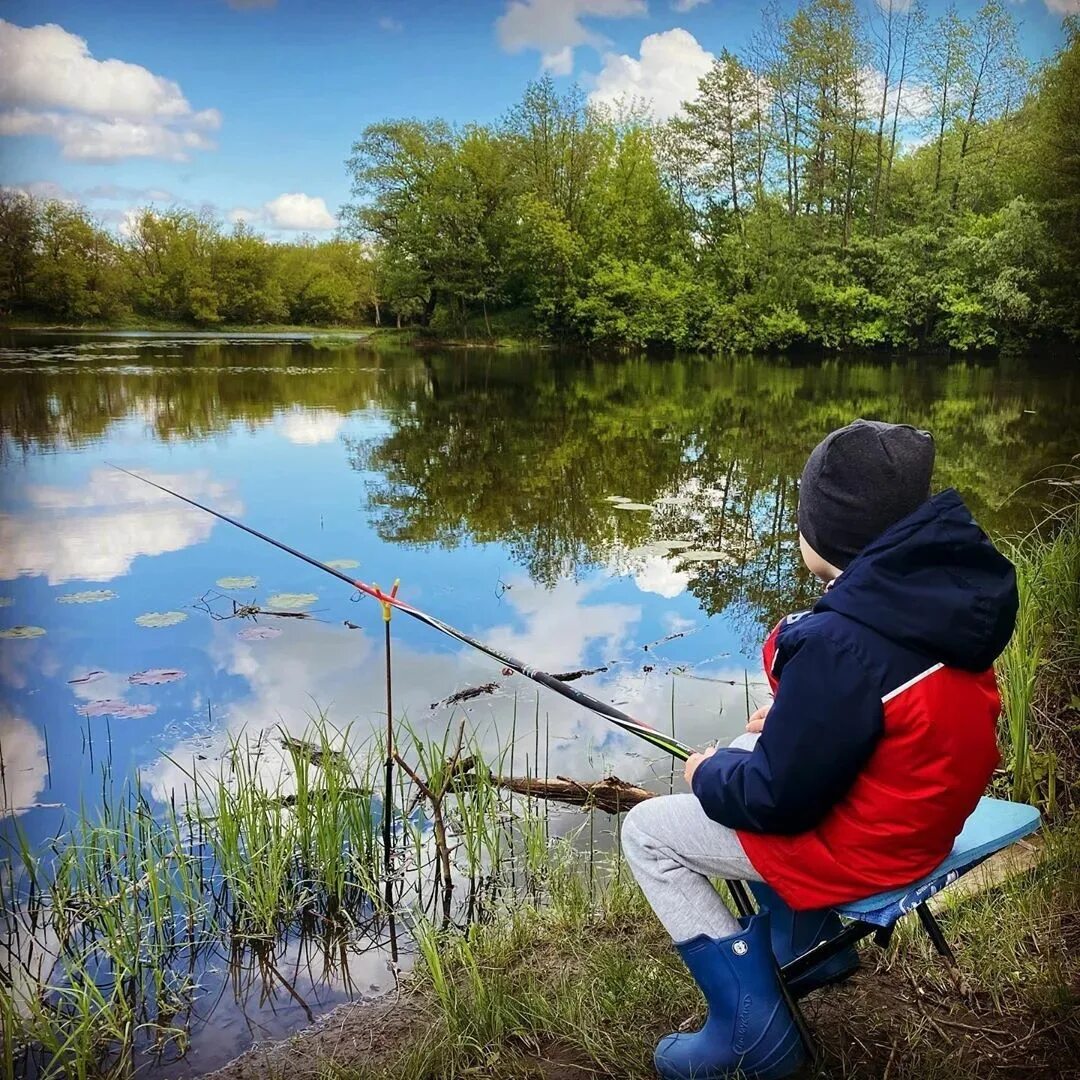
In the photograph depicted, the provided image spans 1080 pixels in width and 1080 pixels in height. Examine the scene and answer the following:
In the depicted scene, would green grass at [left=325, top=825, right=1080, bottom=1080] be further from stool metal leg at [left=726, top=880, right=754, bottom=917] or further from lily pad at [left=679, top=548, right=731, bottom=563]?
lily pad at [left=679, top=548, right=731, bottom=563]

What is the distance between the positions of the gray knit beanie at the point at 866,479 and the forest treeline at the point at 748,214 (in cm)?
418

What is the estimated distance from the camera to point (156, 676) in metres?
3.73

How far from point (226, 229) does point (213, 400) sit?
2714 mm

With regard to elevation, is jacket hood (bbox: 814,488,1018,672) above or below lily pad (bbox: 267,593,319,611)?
above

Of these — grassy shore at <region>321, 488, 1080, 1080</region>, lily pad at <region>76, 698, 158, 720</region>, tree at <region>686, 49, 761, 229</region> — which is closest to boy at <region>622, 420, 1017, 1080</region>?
grassy shore at <region>321, 488, 1080, 1080</region>

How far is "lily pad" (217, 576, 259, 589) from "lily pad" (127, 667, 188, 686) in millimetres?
1133

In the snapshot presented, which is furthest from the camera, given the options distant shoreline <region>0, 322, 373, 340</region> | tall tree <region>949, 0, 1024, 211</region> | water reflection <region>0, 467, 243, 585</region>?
tall tree <region>949, 0, 1024, 211</region>

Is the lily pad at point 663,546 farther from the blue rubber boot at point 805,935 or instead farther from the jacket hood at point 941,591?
the jacket hood at point 941,591

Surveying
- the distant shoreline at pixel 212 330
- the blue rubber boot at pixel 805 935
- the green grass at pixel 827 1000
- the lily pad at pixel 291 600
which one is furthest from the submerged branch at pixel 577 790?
the lily pad at pixel 291 600

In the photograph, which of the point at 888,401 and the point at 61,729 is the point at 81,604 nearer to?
the point at 61,729

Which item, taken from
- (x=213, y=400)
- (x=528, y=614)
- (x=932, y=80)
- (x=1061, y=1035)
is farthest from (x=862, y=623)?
(x=213, y=400)

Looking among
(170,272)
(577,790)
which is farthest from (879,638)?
(170,272)

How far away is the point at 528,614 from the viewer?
15.2 ft

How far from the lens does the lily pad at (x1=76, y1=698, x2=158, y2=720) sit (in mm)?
3357
